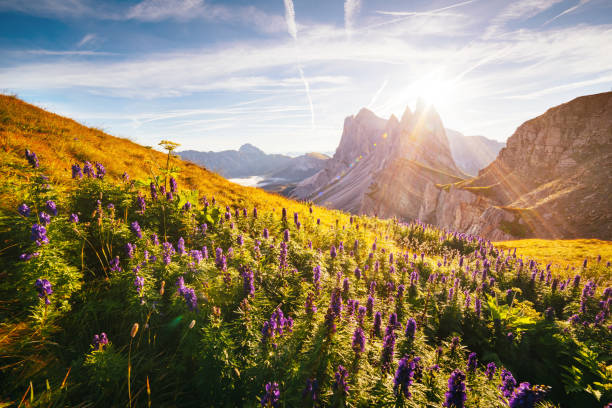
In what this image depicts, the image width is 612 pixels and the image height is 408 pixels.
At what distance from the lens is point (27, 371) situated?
2.92 meters

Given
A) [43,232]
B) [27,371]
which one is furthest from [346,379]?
[43,232]

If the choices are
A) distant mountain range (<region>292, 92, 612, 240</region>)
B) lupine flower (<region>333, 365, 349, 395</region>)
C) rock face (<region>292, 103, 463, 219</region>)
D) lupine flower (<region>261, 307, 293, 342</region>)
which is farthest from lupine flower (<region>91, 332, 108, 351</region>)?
rock face (<region>292, 103, 463, 219</region>)

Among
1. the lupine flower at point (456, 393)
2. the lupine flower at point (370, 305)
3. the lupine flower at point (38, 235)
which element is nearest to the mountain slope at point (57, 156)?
the lupine flower at point (38, 235)

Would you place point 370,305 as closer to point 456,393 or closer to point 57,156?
point 456,393

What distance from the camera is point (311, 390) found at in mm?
2861

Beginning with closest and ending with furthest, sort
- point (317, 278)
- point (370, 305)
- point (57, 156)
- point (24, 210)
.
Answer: point (24, 210), point (370, 305), point (317, 278), point (57, 156)

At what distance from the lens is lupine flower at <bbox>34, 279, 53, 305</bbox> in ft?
10.4

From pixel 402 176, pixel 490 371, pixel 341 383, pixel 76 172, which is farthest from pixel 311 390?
pixel 402 176

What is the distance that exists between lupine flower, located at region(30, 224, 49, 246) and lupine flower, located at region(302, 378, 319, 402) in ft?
14.2

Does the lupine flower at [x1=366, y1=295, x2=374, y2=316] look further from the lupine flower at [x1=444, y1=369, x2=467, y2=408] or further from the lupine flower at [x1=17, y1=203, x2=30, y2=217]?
the lupine flower at [x1=17, y1=203, x2=30, y2=217]

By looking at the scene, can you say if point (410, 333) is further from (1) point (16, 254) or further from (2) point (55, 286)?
(1) point (16, 254)

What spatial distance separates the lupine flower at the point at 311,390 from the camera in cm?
287

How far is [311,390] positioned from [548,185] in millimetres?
77142

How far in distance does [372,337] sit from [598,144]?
85713 millimetres
